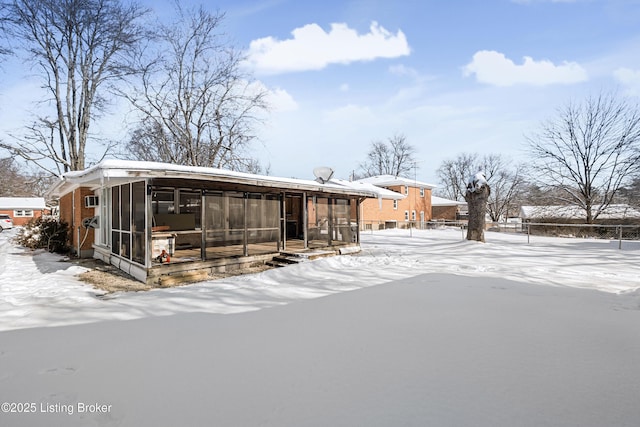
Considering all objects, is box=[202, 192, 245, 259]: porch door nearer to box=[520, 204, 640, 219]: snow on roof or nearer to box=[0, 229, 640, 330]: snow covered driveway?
box=[0, 229, 640, 330]: snow covered driveway

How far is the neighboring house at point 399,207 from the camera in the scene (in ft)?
82.7

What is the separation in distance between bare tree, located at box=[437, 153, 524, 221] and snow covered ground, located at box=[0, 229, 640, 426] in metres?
41.1

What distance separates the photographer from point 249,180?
300 inches

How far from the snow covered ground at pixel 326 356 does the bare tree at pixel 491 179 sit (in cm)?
4107

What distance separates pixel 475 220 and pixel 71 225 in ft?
52.8

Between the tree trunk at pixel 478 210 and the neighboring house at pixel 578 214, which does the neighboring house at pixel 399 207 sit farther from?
the tree trunk at pixel 478 210

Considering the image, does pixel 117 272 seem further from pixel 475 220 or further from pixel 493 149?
pixel 493 149

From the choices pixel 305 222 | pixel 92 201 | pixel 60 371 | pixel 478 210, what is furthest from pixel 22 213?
pixel 478 210

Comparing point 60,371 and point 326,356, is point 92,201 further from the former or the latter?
point 326,356

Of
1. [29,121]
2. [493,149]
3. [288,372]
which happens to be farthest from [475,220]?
[493,149]

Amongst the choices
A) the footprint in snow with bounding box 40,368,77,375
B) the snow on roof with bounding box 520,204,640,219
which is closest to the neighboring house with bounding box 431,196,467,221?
the snow on roof with bounding box 520,204,640,219

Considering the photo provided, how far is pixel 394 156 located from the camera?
140 feet

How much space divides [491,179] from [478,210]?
3642 cm

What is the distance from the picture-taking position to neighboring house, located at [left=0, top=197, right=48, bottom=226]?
32250 mm
